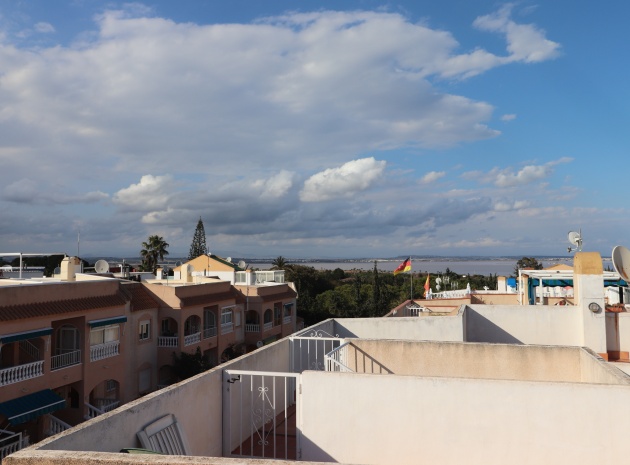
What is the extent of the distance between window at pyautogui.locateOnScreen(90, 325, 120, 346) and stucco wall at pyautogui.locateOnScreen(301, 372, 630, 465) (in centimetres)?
1594

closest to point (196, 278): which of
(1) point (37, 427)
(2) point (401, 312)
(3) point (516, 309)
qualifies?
(1) point (37, 427)

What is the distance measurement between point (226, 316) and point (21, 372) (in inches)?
566

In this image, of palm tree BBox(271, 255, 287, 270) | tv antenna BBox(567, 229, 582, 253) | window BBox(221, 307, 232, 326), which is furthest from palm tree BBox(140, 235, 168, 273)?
tv antenna BBox(567, 229, 582, 253)

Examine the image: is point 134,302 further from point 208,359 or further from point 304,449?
point 304,449

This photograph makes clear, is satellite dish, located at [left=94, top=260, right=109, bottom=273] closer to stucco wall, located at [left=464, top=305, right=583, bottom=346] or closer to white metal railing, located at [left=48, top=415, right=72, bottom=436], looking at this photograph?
white metal railing, located at [left=48, top=415, right=72, bottom=436]

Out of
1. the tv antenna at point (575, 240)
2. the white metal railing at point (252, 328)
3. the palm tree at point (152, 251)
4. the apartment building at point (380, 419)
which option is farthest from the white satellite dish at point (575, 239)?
the palm tree at point (152, 251)

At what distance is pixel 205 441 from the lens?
5684 millimetres

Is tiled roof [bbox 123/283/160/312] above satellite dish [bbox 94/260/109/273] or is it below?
below

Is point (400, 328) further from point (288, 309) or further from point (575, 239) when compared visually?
point (288, 309)

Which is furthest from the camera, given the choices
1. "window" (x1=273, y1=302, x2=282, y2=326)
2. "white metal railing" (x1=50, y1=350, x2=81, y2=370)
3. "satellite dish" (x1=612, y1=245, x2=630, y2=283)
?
"window" (x1=273, y1=302, x2=282, y2=326)

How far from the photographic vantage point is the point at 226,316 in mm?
29641

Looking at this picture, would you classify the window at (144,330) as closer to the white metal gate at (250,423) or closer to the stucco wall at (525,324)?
the stucco wall at (525,324)

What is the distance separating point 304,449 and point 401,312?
11.3 meters

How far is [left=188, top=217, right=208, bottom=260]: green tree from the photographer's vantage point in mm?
75363
